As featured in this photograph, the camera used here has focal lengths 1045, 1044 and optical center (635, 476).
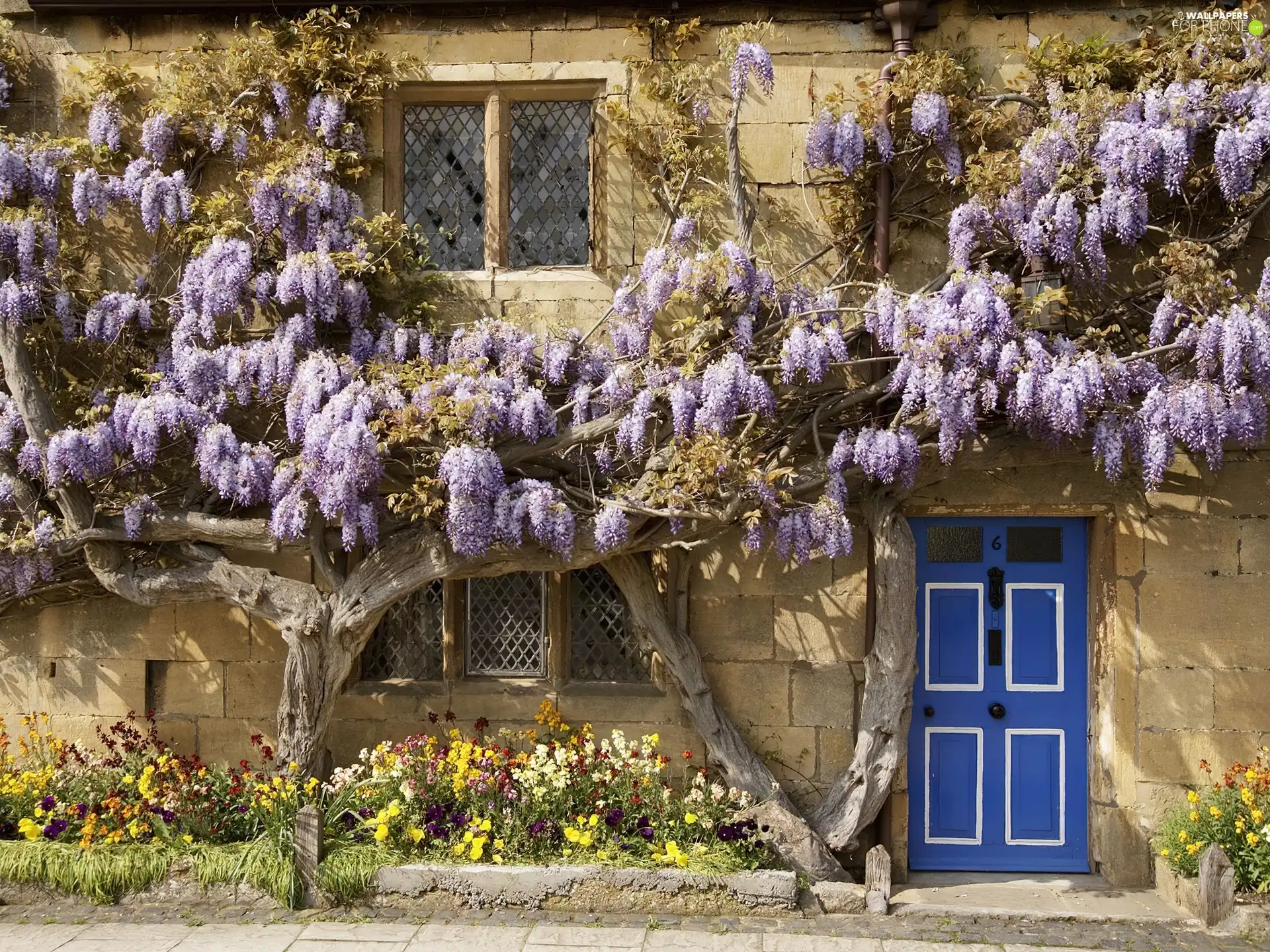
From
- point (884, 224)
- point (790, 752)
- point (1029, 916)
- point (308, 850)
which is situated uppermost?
point (884, 224)

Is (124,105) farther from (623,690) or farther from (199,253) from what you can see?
(623,690)

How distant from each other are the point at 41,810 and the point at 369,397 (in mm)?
3055

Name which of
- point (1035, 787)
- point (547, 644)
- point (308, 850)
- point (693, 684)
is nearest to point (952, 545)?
point (1035, 787)

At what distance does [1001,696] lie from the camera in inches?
261

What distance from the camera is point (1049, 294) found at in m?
5.54

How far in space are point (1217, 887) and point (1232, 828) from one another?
40 centimetres

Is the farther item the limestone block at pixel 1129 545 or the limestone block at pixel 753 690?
the limestone block at pixel 753 690

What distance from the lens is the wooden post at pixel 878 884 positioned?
5680 millimetres

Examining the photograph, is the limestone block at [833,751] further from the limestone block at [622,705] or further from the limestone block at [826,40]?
the limestone block at [826,40]

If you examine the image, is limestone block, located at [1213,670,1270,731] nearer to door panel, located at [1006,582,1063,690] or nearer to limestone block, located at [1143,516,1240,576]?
limestone block, located at [1143,516,1240,576]

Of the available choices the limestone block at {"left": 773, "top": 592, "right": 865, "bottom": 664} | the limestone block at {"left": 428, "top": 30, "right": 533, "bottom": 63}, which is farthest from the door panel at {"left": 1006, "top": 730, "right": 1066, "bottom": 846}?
the limestone block at {"left": 428, "top": 30, "right": 533, "bottom": 63}

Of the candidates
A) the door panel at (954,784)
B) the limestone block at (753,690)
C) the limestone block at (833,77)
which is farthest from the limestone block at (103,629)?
the limestone block at (833,77)

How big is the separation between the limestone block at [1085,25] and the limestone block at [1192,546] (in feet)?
9.81

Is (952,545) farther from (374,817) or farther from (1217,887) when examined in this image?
(374,817)
